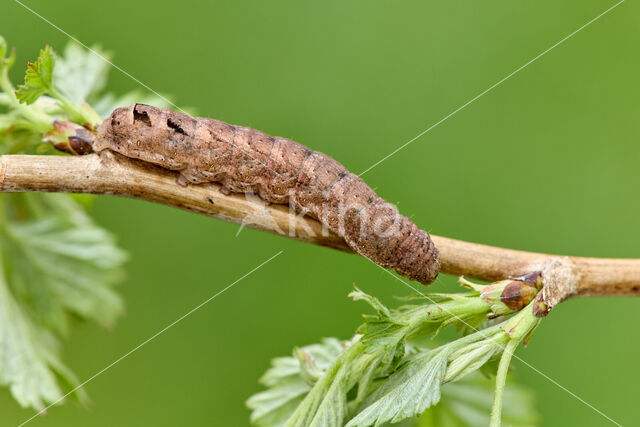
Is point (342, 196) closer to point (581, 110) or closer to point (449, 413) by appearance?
point (449, 413)

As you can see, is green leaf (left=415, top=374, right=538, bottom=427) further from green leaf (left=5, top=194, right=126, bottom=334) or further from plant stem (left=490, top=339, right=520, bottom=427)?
green leaf (left=5, top=194, right=126, bottom=334)

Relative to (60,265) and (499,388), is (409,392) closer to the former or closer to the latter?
(499,388)

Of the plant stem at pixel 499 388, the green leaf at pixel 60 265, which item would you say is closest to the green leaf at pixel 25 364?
the green leaf at pixel 60 265

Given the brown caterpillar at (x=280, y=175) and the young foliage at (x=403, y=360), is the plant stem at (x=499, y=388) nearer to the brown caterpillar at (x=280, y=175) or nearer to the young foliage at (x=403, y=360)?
the young foliage at (x=403, y=360)

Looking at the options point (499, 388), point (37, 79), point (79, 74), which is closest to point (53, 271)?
point (79, 74)

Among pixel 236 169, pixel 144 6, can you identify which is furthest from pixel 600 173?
pixel 144 6
